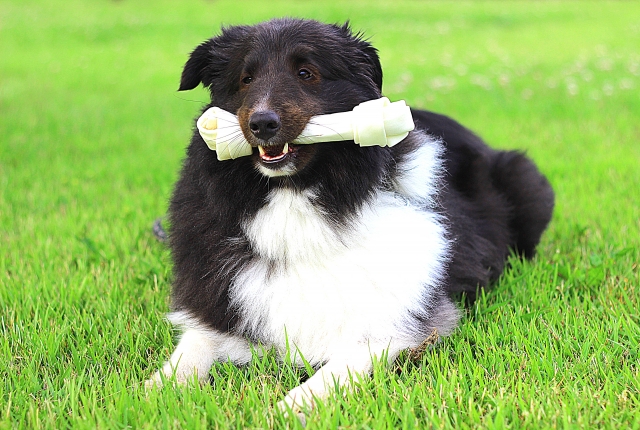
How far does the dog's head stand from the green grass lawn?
1093mm

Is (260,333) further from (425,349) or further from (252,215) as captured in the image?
(425,349)

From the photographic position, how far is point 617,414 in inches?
102

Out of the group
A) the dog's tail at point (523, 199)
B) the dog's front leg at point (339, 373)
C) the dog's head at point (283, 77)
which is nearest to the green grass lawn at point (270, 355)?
the dog's front leg at point (339, 373)

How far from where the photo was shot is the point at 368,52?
11.1 ft

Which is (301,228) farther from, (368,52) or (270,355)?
(368,52)

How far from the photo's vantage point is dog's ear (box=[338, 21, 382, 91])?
3.37 meters

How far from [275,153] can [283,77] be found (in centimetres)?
38

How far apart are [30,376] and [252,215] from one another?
1.29 meters

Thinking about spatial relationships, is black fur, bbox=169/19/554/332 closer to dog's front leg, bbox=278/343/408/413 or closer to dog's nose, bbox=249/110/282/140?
dog's nose, bbox=249/110/282/140

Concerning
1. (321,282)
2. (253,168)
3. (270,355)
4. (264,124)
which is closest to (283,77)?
(264,124)

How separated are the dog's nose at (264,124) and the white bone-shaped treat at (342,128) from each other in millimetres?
143

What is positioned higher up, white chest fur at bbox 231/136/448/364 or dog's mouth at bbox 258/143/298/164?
dog's mouth at bbox 258/143/298/164

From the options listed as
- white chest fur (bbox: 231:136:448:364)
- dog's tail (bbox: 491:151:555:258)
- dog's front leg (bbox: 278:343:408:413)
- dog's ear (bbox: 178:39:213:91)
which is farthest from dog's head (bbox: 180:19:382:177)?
dog's tail (bbox: 491:151:555:258)

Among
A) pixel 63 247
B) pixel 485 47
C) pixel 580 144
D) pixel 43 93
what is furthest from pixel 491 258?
pixel 485 47
